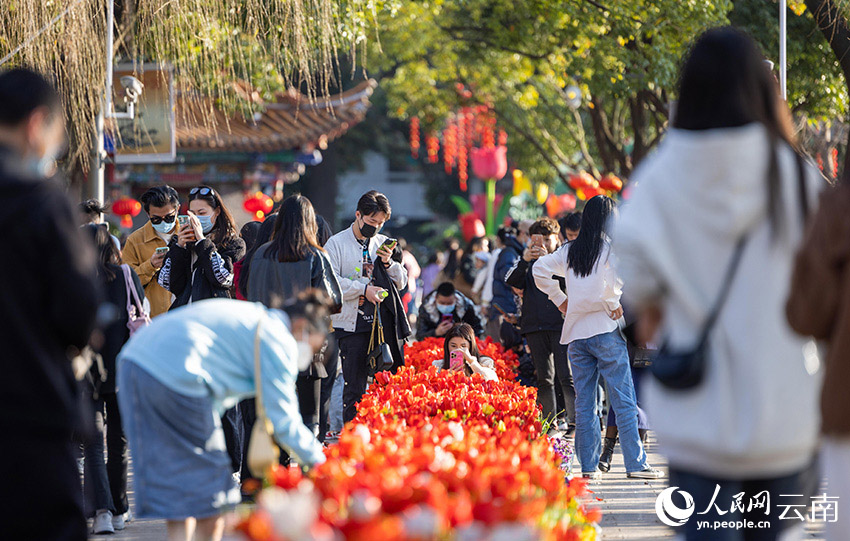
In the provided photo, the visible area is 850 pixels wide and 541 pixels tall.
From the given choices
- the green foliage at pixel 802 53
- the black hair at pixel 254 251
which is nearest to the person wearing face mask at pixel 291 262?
the black hair at pixel 254 251

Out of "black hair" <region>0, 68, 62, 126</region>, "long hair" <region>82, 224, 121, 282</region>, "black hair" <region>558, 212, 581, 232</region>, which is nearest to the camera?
"black hair" <region>0, 68, 62, 126</region>

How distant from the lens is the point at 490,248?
48.5ft

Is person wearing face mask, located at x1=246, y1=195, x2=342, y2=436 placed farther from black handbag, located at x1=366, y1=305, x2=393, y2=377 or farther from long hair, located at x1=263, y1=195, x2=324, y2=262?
black handbag, located at x1=366, y1=305, x2=393, y2=377

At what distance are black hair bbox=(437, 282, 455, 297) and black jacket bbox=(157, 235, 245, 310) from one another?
11.8 feet

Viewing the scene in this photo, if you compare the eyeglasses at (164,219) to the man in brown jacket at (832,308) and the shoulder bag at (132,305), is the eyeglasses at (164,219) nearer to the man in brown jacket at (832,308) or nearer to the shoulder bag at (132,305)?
the shoulder bag at (132,305)

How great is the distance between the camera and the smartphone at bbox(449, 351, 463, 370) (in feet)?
25.2

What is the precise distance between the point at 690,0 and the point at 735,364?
1046 cm

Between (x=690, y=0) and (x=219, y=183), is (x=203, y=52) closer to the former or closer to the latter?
(x=690, y=0)

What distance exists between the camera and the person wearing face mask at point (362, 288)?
7629 mm

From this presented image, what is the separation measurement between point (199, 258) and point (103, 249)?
2.91 ft

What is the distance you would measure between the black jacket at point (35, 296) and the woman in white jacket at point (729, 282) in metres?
1.57

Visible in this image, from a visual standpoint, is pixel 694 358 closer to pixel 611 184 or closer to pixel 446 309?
pixel 446 309

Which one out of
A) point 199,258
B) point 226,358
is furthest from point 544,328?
point 226,358

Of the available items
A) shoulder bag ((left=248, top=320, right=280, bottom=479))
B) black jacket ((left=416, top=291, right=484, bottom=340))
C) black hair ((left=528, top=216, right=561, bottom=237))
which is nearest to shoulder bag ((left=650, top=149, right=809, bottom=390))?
shoulder bag ((left=248, top=320, right=280, bottom=479))
